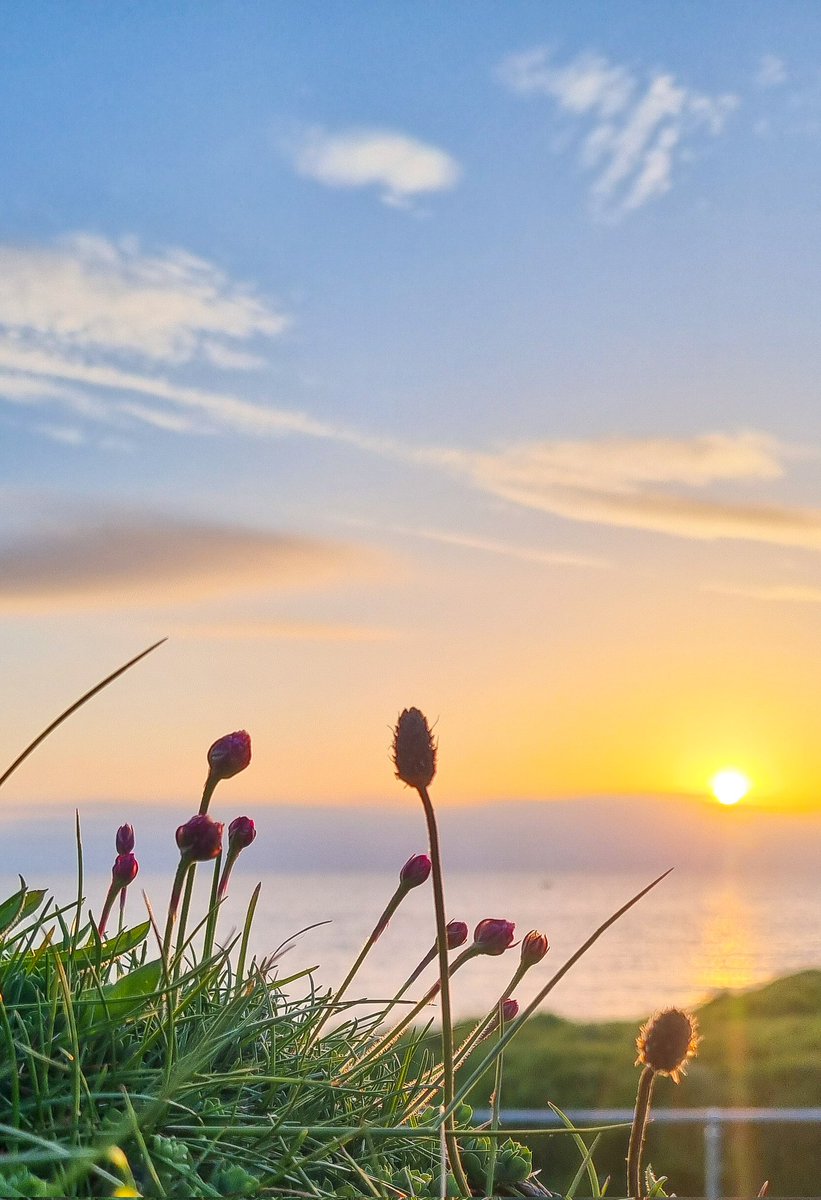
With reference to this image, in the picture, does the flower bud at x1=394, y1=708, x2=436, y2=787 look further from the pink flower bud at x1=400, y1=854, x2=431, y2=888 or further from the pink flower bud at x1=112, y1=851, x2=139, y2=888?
the pink flower bud at x1=112, y1=851, x2=139, y2=888

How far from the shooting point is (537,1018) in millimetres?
13406

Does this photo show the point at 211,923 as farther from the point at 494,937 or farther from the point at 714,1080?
the point at 714,1080

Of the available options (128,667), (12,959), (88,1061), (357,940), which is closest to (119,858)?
(12,959)

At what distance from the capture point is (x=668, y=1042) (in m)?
1.24

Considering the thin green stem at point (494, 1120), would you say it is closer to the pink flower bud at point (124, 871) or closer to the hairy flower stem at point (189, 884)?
the hairy flower stem at point (189, 884)

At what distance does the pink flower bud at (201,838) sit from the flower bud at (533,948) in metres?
0.44

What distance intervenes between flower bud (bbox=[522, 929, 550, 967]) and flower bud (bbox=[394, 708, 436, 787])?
381mm

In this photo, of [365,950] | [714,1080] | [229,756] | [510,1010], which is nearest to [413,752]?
[229,756]

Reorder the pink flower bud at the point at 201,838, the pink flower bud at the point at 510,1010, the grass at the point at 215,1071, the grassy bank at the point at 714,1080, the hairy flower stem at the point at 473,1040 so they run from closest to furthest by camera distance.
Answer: the grass at the point at 215,1071
the pink flower bud at the point at 201,838
the hairy flower stem at the point at 473,1040
the pink flower bud at the point at 510,1010
the grassy bank at the point at 714,1080

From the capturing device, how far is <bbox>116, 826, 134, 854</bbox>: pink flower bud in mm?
1787

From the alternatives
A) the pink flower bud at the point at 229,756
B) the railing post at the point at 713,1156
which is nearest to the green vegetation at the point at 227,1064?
the pink flower bud at the point at 229,756

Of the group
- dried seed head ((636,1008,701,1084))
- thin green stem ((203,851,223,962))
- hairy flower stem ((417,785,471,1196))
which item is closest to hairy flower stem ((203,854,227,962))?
thin green stem ((203,851,223,962))

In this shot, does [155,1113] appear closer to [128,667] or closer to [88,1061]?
[88,1061]

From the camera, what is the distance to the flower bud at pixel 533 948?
151 cm
